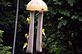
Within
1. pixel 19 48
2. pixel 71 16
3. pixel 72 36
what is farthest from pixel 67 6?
pixel 19 48

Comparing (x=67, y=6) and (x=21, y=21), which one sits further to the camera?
(x=21, y=21)

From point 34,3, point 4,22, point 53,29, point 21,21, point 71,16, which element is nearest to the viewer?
point 34,3

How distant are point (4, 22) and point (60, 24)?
2.66m

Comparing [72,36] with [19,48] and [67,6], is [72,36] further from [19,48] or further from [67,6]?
[19,48]

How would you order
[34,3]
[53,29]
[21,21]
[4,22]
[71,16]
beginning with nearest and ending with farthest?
[34,3] < [71,16] < [53,29] < [4,22] < [21,21]

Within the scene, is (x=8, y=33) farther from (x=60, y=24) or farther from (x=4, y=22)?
(x=60, y=24)

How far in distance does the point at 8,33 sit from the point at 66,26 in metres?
3.09

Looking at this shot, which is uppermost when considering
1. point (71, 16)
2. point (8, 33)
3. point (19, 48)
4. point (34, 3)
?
point (34, 3)

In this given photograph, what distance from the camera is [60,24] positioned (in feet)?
14.8

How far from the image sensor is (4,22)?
6.80 metres

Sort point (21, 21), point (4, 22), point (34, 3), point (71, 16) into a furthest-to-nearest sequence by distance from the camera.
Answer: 1. point (21, 21)
2. point (4, 22)
3. point (71, 16)
4. point (34, 3)

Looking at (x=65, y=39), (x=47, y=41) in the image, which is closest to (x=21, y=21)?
(x=47, y=41)

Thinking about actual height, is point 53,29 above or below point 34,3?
below

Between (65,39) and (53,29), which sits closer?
(65,39)
